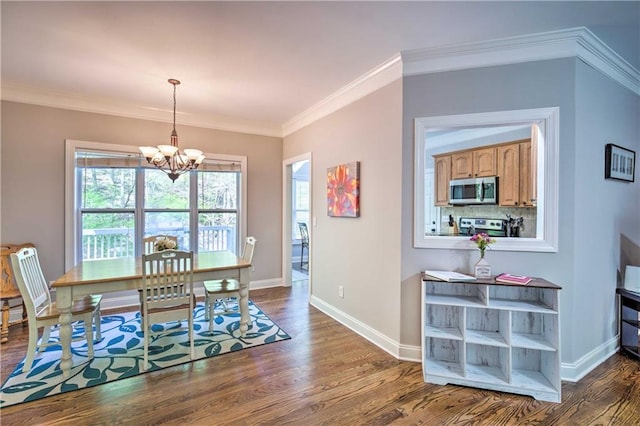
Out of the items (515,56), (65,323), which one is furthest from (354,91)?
(65,323)

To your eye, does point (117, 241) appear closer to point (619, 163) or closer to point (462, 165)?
point (462, 165)

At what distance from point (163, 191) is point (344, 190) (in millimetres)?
2642

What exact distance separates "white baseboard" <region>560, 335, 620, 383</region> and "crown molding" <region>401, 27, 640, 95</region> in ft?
7.71

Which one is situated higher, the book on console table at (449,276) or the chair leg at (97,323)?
the book on console table at (449,276)

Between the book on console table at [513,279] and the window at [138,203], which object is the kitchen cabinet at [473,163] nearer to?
the book on console table at [513,279]

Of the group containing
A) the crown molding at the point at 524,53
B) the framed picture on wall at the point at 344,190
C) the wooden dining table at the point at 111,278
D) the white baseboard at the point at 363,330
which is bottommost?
the white baseboard at the point at 363,330

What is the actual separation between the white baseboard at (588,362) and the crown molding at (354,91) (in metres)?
2.72

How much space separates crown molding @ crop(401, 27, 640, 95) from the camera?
222 centimetres

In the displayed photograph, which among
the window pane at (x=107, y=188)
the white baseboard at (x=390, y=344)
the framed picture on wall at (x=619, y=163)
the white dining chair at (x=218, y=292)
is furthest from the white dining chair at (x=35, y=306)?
the framed picture on wall at (x=619, y=163)

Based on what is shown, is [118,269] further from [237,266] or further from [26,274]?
[237,266]

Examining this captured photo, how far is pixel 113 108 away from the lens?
3.79 m

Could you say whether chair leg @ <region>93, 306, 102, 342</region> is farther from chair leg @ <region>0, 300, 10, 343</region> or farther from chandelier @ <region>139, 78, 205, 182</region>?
chandelier @ <region>139, 78, 205, 182</region>

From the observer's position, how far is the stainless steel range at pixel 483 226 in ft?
13.6

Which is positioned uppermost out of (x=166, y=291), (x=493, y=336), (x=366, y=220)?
(x=366, y=220)
